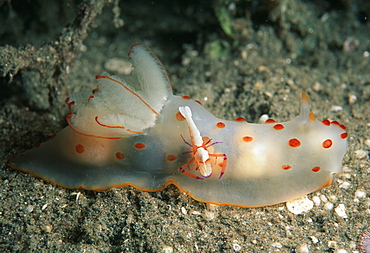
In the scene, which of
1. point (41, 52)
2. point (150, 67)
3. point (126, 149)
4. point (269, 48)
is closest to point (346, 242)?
point (126, 149)

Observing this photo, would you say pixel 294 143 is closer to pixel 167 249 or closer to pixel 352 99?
pixel 167 249

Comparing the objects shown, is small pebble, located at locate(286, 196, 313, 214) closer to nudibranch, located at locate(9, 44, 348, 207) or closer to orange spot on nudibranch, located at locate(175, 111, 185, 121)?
nudibranch, located at locate(9, 44, 348, 207)

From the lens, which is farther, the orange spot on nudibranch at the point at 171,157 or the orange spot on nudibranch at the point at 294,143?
the orange spot on nudibranch at the point at 171,157

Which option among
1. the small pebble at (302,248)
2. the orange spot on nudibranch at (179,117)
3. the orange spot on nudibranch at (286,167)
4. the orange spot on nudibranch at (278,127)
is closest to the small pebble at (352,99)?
the orange spot on nudibranch at (278,127)

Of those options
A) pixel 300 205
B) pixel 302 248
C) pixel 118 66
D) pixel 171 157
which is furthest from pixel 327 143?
pixel 118 66

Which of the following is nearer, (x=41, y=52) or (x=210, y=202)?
(x=210, y=202)

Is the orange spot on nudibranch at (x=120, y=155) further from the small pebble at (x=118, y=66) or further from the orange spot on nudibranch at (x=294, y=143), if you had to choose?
the small pebble at (x=118, y=66)

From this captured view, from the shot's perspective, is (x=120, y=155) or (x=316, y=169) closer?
(x=316, y=169)

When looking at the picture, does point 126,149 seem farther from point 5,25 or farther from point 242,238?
point 5,25
